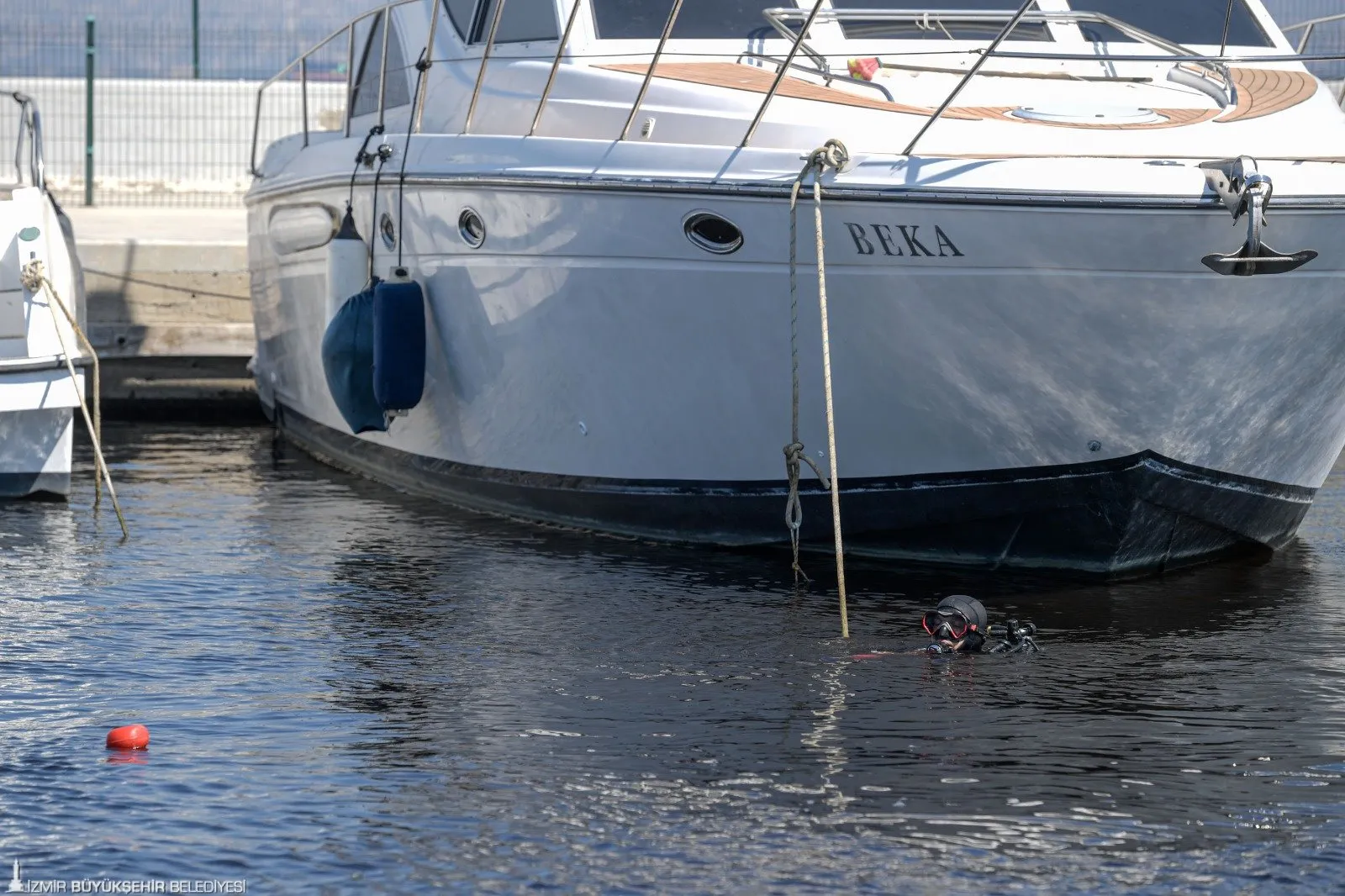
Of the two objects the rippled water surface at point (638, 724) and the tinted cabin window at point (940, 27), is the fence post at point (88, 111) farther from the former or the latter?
the tinted cabin window at point (940, 27)

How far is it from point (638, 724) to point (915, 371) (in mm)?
2044

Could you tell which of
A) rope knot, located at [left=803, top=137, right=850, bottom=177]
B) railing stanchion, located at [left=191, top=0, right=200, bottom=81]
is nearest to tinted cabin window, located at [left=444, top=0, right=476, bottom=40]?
rope knot, located at [left=803, top=137, right=850, bottom=177]

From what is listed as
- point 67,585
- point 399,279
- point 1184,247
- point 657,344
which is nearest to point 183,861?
point 67,585

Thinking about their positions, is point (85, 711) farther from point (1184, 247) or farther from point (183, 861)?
point (1184, 247)

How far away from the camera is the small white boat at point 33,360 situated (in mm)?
8219

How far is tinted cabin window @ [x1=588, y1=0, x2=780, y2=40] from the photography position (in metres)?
7.58

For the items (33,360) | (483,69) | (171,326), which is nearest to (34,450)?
(33,360)

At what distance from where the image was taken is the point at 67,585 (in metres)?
6.73

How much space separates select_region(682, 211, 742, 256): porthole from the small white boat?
3.15 m

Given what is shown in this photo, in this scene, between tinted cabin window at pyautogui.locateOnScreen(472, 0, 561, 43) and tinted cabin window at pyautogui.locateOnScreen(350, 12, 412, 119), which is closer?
tinted cabin window at pyautogui.locateOnScreen(472, 0, 561, 43)

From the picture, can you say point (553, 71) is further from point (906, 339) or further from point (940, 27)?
point (906, 339)

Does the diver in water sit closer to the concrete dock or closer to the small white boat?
the small white boat

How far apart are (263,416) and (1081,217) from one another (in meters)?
7.22

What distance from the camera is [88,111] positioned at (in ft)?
56.9
